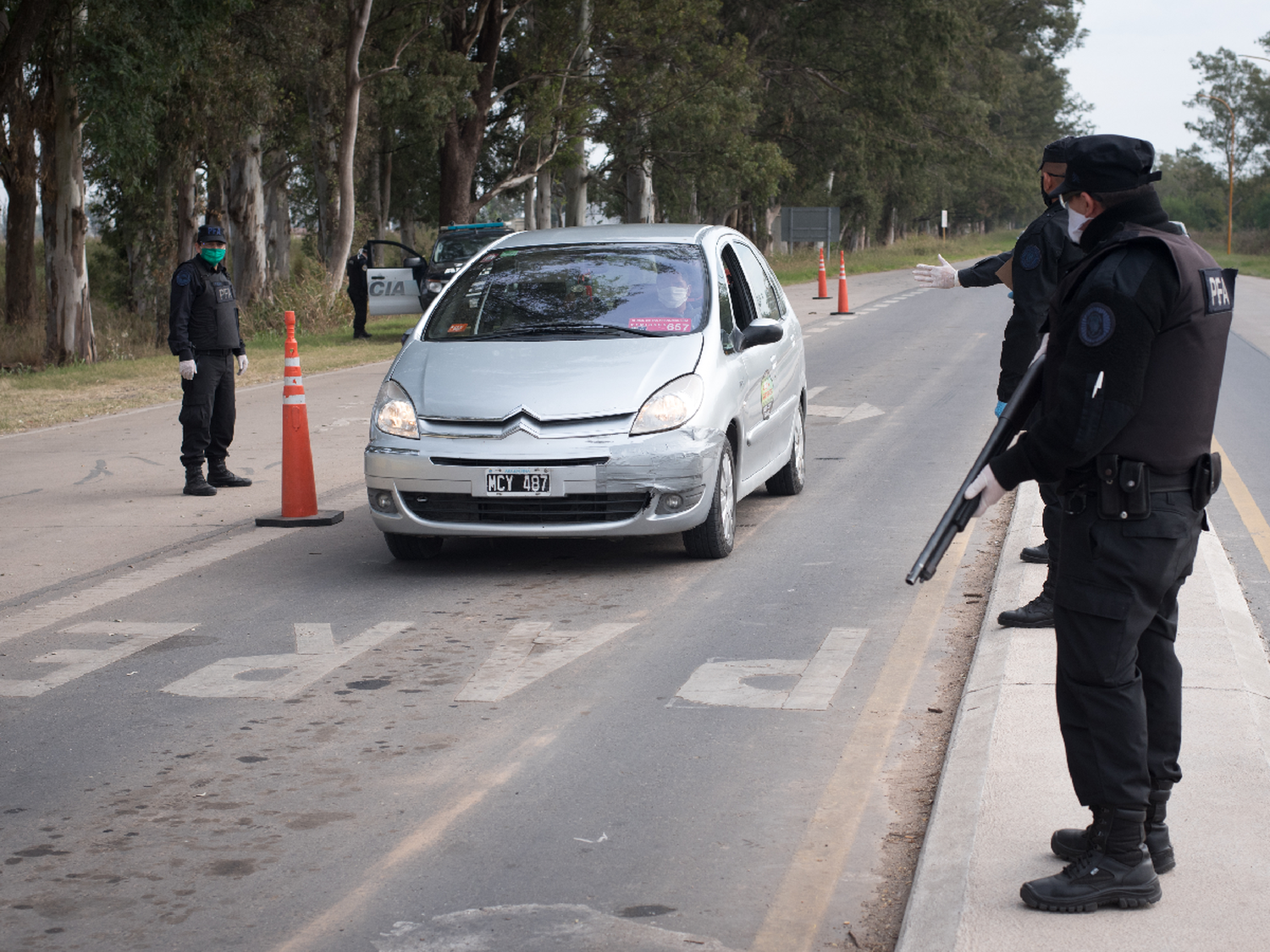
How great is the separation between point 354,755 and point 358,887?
1106 millimetres

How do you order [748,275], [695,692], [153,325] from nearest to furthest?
1. [695,692]
2. [748,275]
3. [153,325]

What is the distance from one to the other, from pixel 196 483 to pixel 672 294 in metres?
3.97

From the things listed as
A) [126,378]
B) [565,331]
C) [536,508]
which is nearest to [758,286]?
[565,331]

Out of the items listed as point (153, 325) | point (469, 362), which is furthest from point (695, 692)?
point (153, 325)

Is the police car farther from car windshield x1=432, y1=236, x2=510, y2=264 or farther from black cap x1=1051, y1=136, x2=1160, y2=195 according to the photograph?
black cap x1=1051, y1=136, x2=1160, y2=195

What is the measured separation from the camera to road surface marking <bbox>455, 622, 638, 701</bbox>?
579 centimetres

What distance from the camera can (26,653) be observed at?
6.48 m

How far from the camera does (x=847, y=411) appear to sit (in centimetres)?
1456

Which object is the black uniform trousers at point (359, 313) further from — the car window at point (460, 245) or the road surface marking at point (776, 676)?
the road surface marking at point (776, 676)

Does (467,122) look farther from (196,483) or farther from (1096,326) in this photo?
(1096,326)

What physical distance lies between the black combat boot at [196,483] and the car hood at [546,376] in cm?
304

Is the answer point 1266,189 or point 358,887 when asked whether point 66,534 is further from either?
point 1266,189

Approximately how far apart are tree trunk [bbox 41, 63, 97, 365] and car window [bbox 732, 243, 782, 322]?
14.7m

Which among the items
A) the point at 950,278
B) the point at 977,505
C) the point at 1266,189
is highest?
the point at 1266,189
